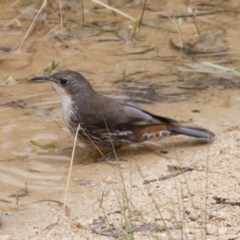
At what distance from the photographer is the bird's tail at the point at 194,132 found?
7.64 m

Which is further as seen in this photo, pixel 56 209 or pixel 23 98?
pixel 23 98

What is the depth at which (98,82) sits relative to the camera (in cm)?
911

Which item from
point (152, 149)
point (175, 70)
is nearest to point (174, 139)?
point (152, 149)

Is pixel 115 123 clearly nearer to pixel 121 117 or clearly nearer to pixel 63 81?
pixel 121 117

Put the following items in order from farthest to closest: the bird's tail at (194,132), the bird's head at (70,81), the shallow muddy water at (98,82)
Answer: the bird's head at (70,81)
the bird's tail at (194,132)
the shallow muddy water at (98,82)

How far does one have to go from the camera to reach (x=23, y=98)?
871 cm

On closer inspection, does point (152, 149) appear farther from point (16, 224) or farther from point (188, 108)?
point (16, 224)

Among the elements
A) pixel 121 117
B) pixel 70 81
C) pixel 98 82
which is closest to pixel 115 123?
pixel 121 117

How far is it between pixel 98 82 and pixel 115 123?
150 centimetres

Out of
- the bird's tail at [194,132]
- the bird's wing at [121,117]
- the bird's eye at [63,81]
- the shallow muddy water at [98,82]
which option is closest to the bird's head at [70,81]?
the bird's eye at [63,81]

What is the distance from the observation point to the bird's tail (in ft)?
25.1

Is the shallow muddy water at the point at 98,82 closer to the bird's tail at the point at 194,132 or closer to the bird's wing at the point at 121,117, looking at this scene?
the bird's tail at the point at 194,132

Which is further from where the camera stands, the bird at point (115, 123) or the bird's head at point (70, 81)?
the bird's head at point (70, 81)

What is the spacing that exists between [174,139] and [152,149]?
0.28 meters
